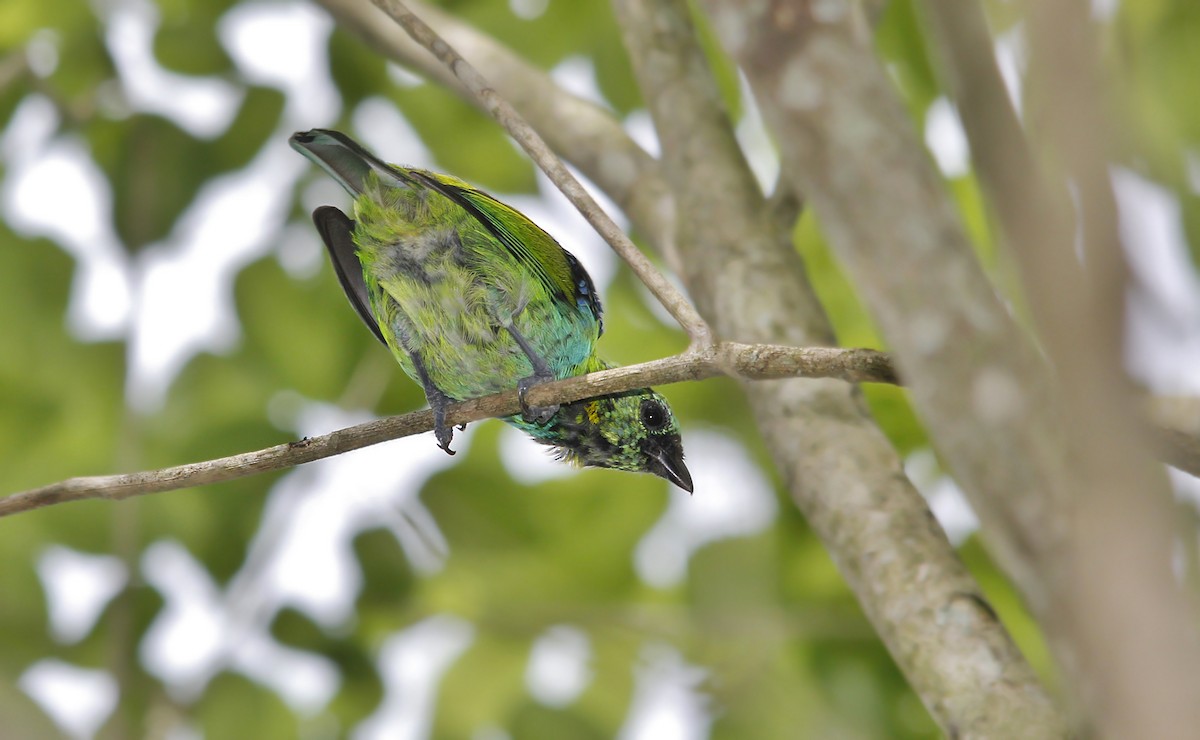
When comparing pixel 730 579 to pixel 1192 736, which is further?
pixel 730 579

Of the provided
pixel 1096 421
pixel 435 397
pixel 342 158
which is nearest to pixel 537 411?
pixel 435 397

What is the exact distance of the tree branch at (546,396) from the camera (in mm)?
2748

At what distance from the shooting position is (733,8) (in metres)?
1.84

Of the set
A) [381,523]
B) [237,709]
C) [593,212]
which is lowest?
[237,709]

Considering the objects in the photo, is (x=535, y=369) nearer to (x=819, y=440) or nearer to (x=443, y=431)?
(x=443, y=431)

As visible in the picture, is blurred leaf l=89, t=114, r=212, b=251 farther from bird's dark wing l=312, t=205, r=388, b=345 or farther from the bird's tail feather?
the bird's tail feather

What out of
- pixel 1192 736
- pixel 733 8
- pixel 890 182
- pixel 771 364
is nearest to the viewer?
pixel 1192 736

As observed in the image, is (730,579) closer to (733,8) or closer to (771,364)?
(771,364)

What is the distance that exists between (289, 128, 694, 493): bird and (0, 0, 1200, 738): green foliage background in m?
0.58

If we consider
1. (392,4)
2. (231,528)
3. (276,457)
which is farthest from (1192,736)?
(231,528)

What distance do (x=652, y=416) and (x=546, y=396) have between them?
1.16 m

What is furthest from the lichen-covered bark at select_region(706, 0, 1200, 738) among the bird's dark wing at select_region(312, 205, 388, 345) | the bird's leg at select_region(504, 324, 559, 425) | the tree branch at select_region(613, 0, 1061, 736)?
the bird's dark wing at select_region(312, 205, 388, 345)

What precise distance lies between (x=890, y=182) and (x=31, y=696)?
3.99 m

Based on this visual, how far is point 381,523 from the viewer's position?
16.4 ft
